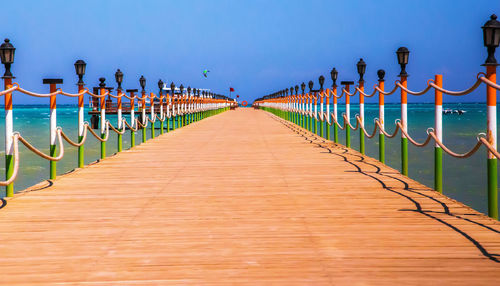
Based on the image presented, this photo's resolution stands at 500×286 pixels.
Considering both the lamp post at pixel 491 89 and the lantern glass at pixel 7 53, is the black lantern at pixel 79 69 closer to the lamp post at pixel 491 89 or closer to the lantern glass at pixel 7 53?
the lantern glass at pixel 7 53

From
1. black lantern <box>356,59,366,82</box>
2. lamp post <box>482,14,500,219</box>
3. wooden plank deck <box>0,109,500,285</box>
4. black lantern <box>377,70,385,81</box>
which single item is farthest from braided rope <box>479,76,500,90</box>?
black lantern <box>356,59,366,82</box>

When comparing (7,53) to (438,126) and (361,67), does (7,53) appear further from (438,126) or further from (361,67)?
(361,67)

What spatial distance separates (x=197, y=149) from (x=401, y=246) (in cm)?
786

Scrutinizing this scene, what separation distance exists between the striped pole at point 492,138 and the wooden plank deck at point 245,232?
19cm

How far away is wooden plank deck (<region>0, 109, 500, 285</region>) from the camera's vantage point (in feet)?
10.4

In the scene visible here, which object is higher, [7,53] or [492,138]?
[7,53]

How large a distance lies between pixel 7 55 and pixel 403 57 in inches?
206

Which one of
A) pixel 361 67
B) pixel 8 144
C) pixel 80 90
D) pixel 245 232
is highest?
pixel 361 67

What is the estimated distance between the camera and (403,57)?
26.0ft

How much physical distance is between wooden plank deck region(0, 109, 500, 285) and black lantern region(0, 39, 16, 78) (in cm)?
Answer: 140

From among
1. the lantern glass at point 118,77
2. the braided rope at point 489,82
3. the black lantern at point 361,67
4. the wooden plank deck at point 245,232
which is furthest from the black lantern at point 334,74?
the braided rope at point 489,82

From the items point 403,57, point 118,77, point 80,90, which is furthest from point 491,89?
point 118,77

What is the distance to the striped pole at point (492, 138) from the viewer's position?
476 cm

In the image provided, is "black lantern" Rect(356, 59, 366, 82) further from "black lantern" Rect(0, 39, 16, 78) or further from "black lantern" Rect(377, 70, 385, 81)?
"black lantern" Rect(0, 39, 16, 78)
